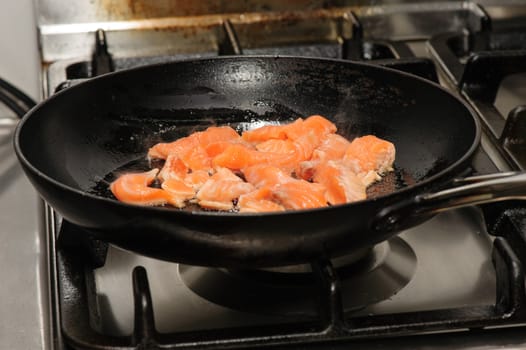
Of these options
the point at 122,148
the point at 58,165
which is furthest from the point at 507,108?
the point at 58,165

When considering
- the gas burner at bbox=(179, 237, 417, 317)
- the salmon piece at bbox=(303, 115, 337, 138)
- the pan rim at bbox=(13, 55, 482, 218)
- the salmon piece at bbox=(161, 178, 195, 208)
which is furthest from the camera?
the salmon piece at bbox=(303, 115, 337, 138)

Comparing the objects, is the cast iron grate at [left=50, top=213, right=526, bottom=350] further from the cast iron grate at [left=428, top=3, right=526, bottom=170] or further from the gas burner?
the cast iron grate at [left=428, top=3, right=526, bottom=170]

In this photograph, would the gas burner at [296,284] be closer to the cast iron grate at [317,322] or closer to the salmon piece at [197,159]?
the cast iron grate at [317,322]

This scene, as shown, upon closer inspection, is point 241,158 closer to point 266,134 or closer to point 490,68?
point 266,134

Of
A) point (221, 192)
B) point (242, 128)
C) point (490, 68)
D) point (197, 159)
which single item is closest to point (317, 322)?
point (221, 192)

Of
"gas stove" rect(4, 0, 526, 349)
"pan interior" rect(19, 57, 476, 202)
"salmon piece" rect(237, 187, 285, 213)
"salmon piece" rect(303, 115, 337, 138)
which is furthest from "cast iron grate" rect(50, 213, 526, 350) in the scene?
"salmon piece" rect(303, 115, 337, 138)

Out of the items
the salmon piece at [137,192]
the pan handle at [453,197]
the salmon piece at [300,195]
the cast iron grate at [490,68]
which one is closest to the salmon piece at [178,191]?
the salmon piece at [137,192]

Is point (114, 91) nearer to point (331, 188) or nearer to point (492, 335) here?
point (331, 188)
